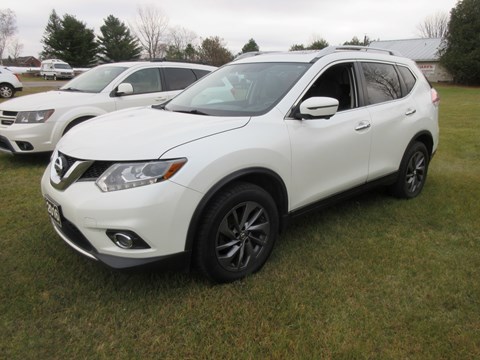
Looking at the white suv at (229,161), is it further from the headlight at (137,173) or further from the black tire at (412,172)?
the black tire at (412,172)

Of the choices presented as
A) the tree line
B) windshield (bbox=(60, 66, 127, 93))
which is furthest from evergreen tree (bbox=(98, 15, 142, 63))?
windshield (bbox=(60, 66, 127, 93))

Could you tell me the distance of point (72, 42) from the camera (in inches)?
1897

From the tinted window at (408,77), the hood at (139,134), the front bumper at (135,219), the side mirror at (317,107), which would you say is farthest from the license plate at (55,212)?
the tinted window at (408,77)

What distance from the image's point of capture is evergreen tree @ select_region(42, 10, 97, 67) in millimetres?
47688

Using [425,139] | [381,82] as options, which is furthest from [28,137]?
[425,139]

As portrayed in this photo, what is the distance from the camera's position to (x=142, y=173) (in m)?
2.33

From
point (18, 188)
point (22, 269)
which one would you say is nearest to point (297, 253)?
point (22, 269)

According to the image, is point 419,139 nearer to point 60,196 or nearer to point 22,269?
point 60,196

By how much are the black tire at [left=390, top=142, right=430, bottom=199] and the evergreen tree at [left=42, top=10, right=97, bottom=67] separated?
51.8 meters

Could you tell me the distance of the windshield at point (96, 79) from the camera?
21.2 feet

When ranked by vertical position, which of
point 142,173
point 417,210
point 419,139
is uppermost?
point 142,173

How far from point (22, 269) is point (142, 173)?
151cm

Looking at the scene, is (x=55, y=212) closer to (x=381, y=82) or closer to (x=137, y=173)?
(x=137, y=173)

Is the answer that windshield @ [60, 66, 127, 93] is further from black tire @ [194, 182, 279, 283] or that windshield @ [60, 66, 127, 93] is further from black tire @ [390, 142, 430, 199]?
black tire @ [390, 142, 430, 199]
